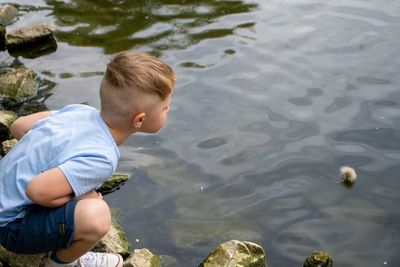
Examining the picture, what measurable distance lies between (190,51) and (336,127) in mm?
2079

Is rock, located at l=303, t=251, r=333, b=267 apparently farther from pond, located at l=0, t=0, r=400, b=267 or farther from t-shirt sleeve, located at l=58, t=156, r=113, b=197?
t-shirt sleeve, located at l=58, t=156, r=113, b=197

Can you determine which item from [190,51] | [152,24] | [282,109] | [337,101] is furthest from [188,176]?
[152,24]

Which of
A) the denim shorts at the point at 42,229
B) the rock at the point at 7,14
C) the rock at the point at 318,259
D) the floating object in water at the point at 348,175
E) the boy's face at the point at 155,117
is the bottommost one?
the floating object in water at the point at 348,175

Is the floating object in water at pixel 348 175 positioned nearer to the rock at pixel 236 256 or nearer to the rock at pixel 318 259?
the rock at pixel 318 259

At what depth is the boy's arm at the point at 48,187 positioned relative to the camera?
102 inches

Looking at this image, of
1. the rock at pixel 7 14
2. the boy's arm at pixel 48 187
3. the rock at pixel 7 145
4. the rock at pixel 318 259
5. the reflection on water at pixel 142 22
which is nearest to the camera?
the boy's arm at pixel 48 187

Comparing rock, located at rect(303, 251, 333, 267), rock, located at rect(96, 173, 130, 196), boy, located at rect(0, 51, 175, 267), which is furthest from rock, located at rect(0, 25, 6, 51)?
rock, located at rect(303, 251, 333, 267)

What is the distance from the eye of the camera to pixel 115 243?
3.59m

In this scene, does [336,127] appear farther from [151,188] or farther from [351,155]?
[151,188]

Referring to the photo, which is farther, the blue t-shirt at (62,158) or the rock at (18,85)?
the rock at (18,85)

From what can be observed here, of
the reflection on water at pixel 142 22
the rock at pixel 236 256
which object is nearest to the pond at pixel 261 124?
the reflection on water at pixel 142 22

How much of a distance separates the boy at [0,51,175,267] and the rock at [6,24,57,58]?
4.13 meters

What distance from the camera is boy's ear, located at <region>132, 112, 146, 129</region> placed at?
283 centimetres

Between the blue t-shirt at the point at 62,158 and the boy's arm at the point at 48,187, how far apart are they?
3 centimetres
